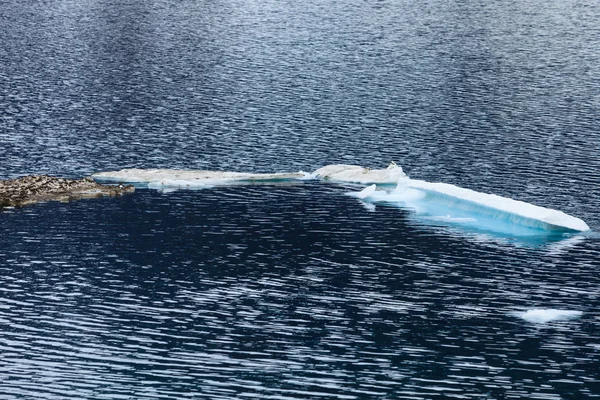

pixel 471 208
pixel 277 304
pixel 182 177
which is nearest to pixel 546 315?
pixel 277 304

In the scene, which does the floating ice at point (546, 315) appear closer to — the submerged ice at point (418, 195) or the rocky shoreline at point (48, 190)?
the submerged ice at point (418, 195)

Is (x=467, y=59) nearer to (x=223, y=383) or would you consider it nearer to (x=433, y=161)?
(x=433, y=161)

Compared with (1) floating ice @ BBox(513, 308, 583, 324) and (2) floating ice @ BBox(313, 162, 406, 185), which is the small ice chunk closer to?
(2) floating ice @ BBox(313, 162, 406, 185)

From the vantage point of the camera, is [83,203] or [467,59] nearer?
[83,203]

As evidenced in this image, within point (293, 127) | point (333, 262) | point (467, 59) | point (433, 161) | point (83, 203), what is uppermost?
point (467, 59)

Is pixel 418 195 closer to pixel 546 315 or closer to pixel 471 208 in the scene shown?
pixel 471 208

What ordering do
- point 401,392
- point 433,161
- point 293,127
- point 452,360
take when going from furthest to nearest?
1. point 293,127
2. point 433,161
3. point 452,360
4. point 401,392

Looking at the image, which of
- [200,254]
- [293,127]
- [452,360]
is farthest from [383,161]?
[452,360]
